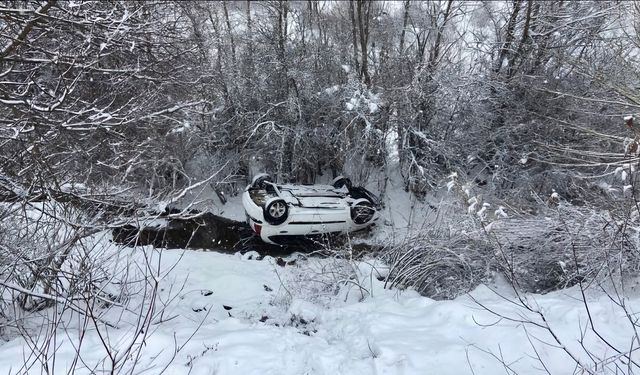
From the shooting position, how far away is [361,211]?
942 cm

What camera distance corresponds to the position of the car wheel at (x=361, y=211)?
370 inches

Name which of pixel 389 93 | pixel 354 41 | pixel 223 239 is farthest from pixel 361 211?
pixel 354 41

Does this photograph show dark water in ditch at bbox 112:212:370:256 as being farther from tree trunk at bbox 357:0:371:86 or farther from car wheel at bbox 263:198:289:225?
tree trunk at bbox 357:0:371:86

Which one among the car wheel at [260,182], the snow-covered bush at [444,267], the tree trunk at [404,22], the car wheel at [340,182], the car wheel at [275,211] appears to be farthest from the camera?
the tree trunk at [404,22]

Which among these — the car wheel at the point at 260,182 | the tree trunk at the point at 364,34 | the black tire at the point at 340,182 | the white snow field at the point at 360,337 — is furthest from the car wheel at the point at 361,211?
the white snow field at the point at 360,337

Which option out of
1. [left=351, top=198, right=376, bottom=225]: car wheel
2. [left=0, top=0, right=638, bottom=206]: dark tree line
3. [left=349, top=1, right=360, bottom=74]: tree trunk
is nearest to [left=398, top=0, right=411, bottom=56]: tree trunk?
[left=0, top=0, right=638, bottom=206]: dark tree line

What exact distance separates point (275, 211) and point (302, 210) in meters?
0.65

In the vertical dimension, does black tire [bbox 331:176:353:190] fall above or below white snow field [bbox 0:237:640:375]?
above

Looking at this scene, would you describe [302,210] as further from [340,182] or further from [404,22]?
[404,22]

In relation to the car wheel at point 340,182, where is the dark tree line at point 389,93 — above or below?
above

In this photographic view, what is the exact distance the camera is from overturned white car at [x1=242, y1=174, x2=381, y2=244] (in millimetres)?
8789

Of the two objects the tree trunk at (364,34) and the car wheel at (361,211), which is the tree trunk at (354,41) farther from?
the car wheel at (361,211)

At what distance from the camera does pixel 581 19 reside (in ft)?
30.1

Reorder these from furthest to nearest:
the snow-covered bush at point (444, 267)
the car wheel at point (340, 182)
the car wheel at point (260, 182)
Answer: the car wheel at point (340, 182), the car wheel at point (260, 182), the snow-covered bush at point (444, 267)
